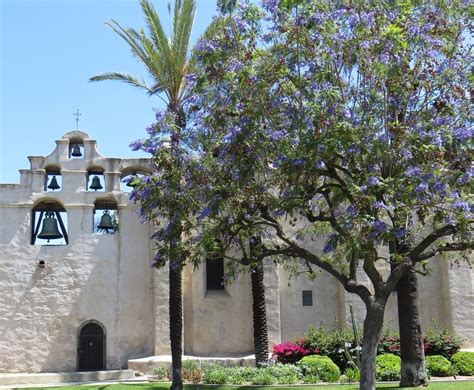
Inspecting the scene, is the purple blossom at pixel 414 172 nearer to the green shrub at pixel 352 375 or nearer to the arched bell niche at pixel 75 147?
the green shrub at pixel 352 375

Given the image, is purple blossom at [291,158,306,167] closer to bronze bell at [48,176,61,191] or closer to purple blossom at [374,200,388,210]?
purple blossom at [374,200,388,210]

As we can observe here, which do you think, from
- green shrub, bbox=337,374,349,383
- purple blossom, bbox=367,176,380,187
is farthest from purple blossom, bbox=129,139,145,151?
green shrub, bbox=337,374,349,383

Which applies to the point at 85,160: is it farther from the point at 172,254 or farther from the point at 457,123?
the point at 457,123

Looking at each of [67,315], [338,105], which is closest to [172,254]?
[338,105]

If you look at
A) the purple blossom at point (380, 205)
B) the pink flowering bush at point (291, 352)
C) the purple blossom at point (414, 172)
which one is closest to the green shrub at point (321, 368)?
the pink flowering bush at point (291, 352)

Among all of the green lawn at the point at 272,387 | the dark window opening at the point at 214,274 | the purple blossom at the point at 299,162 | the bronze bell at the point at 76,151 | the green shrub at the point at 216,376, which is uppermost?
the bronze bell at the point at 76,151

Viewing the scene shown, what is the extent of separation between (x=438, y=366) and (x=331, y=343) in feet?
12.1

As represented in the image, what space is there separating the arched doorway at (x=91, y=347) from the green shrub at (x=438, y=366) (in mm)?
11654

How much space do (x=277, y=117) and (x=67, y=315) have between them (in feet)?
47.4

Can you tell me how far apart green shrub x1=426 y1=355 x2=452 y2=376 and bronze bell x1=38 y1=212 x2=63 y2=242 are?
14.0 metres

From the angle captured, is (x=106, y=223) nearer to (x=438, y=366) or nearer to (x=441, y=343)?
(x=441, y=343)

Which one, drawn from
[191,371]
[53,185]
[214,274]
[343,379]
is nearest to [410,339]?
[343,379]

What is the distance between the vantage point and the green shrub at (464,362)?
70.2ft

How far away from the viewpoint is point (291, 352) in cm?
2283
